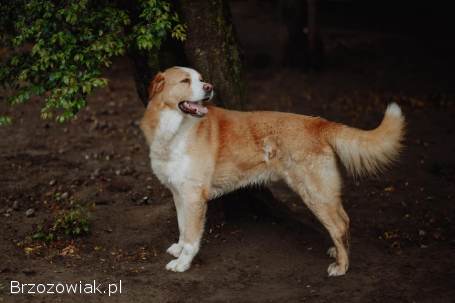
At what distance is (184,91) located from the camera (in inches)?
222

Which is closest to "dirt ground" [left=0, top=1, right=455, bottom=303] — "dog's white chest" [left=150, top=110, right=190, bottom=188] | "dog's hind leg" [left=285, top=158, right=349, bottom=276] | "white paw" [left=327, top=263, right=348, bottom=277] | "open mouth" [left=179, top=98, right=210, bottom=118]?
"white paw" [left=327, top=263, right=348, bottom=277]

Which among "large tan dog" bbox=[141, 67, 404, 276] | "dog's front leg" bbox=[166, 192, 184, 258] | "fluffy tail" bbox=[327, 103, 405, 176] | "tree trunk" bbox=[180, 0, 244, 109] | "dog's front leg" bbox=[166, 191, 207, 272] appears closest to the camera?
"fluffy tail" bbox=[327, 103, 405, 176]

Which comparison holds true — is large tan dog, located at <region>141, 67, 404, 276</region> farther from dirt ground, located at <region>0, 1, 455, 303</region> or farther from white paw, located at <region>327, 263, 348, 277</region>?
dirt ground, located at <region>0, 1, 455, 303</region>

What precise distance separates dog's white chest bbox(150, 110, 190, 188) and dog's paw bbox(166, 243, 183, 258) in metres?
0.80

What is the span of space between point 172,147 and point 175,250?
1186mm

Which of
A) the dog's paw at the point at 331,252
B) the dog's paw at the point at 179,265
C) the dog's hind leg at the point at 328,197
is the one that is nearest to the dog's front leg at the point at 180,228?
the dog's paw at the point at 179,265

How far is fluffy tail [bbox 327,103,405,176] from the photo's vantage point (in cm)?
549

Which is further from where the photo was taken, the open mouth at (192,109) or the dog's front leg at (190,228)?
the dog's front leg at (190,228)

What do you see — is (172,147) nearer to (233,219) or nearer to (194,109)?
(194,109)

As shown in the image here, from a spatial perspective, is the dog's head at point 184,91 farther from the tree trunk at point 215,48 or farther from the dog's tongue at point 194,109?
the tree trunk at point 215,48

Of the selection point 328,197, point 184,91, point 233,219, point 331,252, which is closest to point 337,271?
point 331,252

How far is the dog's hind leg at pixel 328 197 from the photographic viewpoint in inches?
224

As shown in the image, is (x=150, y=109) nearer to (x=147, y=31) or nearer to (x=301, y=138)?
(x=147, y=31)

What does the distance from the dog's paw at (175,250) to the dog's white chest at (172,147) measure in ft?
2.63
